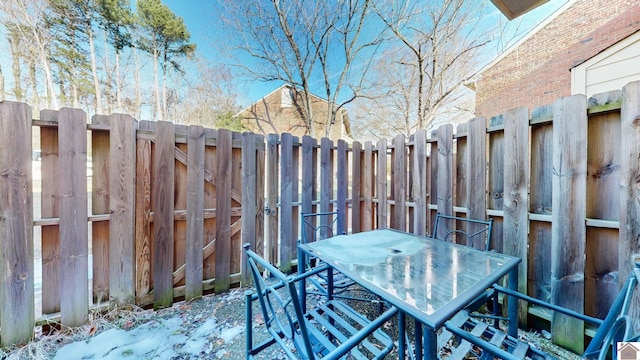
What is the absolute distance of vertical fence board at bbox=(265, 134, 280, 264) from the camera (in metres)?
2.82

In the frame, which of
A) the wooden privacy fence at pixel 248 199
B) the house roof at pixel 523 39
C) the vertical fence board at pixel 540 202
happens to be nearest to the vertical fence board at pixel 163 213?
the wooden privacy fence at pixel 248 199

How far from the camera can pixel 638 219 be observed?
1434 millimetres

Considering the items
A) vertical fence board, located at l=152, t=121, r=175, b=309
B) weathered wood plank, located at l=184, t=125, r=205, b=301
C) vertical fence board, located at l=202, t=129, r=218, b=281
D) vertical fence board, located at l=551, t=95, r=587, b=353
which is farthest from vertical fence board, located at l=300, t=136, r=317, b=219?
Answer: vertical fence board, located at l=551, t=95, r=587, b=353

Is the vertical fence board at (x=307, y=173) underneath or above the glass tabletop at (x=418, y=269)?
above

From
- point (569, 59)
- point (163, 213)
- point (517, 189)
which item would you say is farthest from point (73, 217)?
point (569, 59)

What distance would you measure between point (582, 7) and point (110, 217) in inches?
352

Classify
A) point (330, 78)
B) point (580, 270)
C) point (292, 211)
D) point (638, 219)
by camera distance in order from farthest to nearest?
1. point (330, 78)
2. point (292, 211)
3. point (580, 270)
4. point (638, 219)

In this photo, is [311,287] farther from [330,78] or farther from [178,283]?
[330,78]

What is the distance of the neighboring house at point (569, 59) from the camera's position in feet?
13.7

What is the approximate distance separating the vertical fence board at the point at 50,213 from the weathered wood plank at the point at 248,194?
147 cm

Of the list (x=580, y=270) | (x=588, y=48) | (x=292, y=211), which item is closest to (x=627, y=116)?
(x=580, y=270)

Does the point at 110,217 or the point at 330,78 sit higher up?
the point at 330,78

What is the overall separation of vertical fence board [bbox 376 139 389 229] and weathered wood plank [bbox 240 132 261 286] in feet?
5.47

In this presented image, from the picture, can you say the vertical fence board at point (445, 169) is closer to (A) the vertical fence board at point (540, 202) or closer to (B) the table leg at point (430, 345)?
(A) the vertical fence board at point (540, 202)
